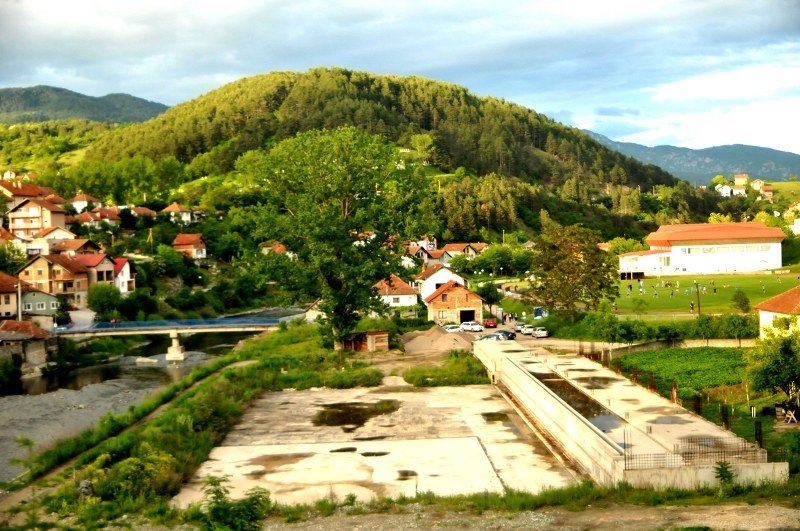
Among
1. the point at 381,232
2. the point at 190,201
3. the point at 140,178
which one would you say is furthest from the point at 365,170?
the point at 140,178

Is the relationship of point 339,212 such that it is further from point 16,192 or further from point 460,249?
point 16,192

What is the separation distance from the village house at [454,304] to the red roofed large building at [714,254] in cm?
3002

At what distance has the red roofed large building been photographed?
82.1 metres

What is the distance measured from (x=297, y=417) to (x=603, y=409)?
1104 cm

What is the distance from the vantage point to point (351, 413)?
2864 centimetres

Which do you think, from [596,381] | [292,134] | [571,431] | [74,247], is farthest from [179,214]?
[571,431]

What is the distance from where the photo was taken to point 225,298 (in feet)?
261

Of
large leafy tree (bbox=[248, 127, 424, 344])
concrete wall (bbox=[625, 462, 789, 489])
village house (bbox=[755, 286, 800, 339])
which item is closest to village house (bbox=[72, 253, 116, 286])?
large leafy tree (bbox=[248, 127, 424, 344])

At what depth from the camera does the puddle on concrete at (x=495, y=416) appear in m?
27.2

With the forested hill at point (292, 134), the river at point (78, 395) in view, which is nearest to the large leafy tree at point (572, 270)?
the river at point (78, 395)

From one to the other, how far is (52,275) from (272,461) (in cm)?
4919

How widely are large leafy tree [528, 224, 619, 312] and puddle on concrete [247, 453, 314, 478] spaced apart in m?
28.6

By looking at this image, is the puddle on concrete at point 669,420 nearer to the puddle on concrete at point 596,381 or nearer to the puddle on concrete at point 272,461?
the puddle on concrete at point 596,381

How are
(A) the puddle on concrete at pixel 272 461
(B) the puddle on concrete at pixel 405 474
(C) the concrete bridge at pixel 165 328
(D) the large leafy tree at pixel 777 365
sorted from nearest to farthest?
(B) the puddle on concrete at pixel 405 474
(A) the puddle on concrete at pixel 272 461
(D) the large leafy tree at pixel 777 365
(C) the concrete bridge at pixel 165 328
